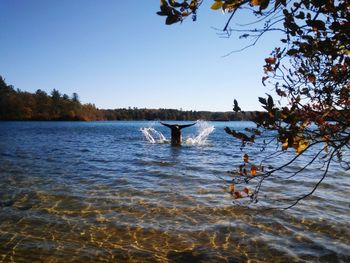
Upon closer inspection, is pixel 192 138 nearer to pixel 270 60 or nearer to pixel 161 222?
pixel 161 222

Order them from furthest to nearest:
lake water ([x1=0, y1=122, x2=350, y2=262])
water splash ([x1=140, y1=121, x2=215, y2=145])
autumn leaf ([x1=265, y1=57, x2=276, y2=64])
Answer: water splash ([x1=140, y1=121, x2=215, y2=145]), lake water ([x1=0, y1=122, x2=350, y2=262]), autumn leaf ([x1=265, y1=57, x2=276, y2=64])

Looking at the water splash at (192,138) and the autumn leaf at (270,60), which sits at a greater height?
the autumn leaf at (270,60)

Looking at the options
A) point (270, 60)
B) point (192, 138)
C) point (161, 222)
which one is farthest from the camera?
point (192, 138)

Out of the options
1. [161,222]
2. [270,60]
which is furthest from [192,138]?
[270,60]

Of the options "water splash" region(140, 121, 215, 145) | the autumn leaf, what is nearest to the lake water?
the autumn leaf

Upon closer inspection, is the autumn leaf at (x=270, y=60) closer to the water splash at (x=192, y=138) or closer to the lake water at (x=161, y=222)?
the lake water at (x=161, y=222)

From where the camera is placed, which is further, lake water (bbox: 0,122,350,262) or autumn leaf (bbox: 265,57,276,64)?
lake water (bbox: 0,122,350,262)

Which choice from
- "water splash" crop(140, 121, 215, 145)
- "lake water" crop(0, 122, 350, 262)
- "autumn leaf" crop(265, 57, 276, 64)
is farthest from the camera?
"water splash" crop(140, 121, 215, 145)

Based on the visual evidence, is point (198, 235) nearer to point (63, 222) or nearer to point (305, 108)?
point (63, 222)

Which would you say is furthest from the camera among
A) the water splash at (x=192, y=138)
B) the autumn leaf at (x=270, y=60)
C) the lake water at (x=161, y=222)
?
the water splash at (x=192, y=138)

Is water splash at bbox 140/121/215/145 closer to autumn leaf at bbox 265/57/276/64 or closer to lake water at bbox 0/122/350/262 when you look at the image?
lake water at bbox 0/122/350/262

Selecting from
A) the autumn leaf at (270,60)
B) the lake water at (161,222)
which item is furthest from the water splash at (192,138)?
the autumn leaf at (270,60)

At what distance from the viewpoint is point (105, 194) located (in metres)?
11.5

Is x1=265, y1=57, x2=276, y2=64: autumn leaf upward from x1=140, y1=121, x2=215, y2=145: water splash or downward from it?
upward
